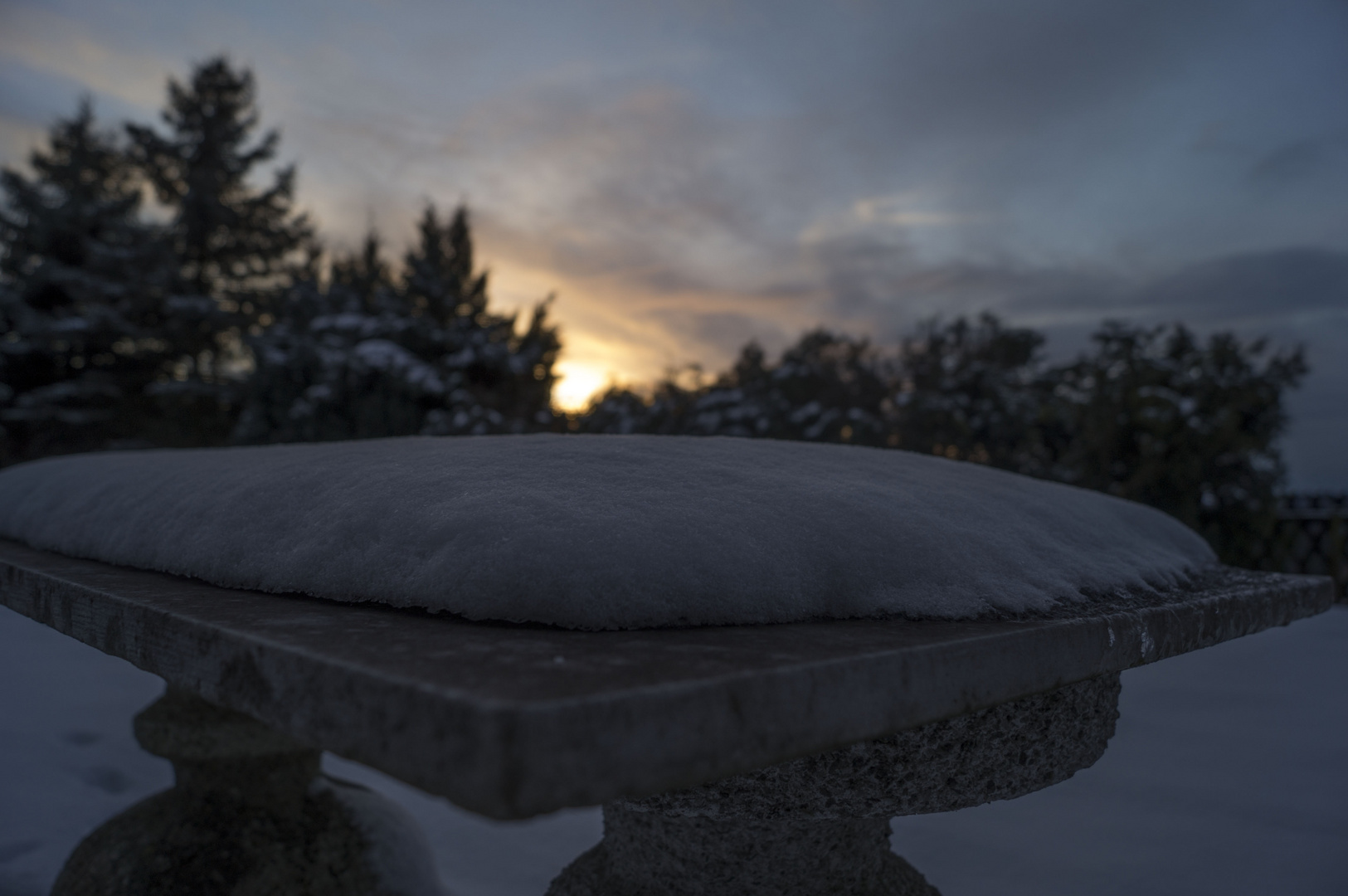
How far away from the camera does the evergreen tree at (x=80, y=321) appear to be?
1206 centimetres

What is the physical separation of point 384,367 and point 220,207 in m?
12.2

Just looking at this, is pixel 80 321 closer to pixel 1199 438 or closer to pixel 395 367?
pixel 395 367

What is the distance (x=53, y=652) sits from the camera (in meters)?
4.36

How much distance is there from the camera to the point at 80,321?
39.9 feet

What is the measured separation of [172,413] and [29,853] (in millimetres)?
11101

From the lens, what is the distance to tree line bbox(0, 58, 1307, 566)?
15.0 ft

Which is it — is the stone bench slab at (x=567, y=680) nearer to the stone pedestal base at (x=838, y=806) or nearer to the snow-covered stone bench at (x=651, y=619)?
the snow-covered stone bench at (x=651, y=619)

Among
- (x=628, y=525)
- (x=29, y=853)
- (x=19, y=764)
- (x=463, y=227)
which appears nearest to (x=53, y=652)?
(x=19, y=764)

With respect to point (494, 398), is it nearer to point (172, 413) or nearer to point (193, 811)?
point (193, 811)

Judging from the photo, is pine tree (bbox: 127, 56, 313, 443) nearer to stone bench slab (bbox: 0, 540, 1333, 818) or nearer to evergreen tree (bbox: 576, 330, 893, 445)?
evergreen tree (bbox: 576, 330, 893, 445)

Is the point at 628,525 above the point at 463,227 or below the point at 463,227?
below

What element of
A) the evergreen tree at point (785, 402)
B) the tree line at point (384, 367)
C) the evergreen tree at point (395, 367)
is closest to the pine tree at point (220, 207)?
the tree line at point (384, 367)

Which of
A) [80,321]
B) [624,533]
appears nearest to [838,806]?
[624,533]

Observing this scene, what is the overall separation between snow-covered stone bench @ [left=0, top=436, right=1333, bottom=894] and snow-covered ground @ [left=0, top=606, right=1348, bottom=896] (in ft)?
4.84
